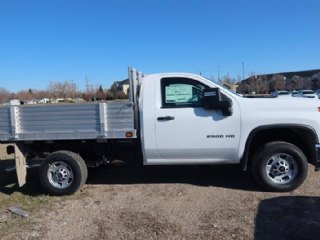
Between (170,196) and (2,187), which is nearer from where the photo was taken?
(170,196)

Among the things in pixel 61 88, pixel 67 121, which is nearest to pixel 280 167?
pixel 67 121

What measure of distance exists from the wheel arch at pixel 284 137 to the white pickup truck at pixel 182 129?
0.05 ft

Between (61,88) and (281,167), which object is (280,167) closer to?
(281,167)

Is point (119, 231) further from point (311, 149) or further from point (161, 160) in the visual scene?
point (311, 149)

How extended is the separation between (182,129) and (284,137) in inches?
69.8

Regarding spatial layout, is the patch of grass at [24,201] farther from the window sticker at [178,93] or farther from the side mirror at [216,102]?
the side mirror at [216,102]

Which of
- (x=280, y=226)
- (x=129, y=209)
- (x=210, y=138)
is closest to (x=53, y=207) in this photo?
(x=129, y=209)

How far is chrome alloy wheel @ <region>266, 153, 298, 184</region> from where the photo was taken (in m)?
6.73

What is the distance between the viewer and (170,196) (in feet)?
22.1

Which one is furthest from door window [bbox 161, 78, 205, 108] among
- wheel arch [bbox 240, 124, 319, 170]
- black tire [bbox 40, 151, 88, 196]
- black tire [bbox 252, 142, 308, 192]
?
black tire [bbox 40, 151, 88, 196]

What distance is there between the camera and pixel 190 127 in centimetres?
680

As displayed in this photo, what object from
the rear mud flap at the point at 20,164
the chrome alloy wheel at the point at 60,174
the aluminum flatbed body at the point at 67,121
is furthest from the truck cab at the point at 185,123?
the rear mud flap at the point at 20,164

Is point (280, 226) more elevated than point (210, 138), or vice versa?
point (210, 138)

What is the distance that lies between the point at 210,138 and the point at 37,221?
2.96 metres
